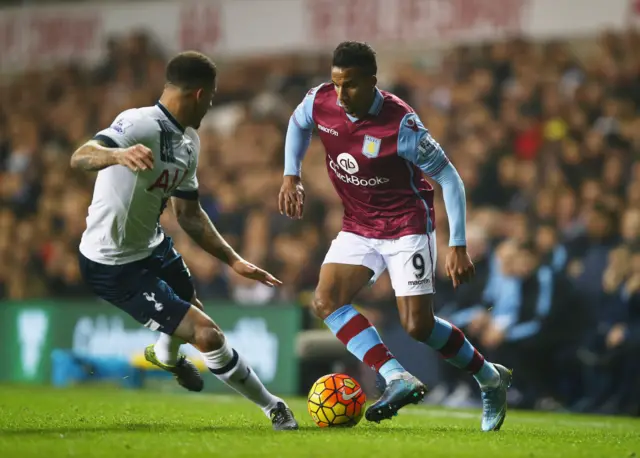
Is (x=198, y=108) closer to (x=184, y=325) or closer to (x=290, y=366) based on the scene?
(x=184, y=325)

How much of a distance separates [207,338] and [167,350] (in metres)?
0.99

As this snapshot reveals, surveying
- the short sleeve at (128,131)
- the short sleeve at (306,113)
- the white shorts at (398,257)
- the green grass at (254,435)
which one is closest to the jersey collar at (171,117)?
the short sleeve at (128,131)

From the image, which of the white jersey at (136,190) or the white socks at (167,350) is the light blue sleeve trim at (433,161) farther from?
the white socks at (167,350)

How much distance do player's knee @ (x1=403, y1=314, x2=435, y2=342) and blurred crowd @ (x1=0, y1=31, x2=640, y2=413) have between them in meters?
4.07

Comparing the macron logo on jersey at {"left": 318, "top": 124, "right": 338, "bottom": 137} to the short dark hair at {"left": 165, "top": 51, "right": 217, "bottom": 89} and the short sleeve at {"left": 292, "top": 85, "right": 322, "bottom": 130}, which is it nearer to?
the short sleeve at {"left": 292, "top": 85, "right": 322, "bottom": 130}

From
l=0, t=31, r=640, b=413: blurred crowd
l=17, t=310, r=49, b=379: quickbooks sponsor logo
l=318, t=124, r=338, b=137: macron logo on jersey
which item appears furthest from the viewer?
l=17, t=310, r=49, b=379: quickbooks sponsor logo

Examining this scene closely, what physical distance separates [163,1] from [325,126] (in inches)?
433

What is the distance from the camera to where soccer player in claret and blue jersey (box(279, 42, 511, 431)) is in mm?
6918

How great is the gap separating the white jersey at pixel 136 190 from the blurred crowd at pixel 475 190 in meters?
5.43

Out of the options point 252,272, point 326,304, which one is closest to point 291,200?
point 252,272

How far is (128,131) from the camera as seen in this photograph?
20.6ft

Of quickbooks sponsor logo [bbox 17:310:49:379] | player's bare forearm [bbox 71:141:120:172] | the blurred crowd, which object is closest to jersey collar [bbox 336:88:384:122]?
player's bare forearm [bbox 71:141:120:172]

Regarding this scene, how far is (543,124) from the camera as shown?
13.5 metres

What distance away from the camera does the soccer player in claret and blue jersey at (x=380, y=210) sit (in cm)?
692
